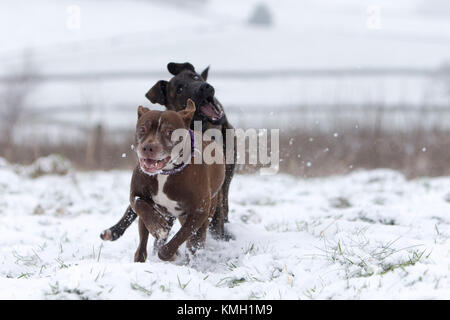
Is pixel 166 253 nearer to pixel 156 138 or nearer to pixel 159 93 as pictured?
pixel 156 138

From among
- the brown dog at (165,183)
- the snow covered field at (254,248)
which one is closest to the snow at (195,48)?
the snow covered field at (254,248)

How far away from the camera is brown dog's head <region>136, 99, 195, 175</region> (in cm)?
310

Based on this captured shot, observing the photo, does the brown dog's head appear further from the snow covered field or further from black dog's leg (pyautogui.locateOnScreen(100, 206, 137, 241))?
black dog's leg (pyautogui.locateOnScreen(100, 206, 137, 241))

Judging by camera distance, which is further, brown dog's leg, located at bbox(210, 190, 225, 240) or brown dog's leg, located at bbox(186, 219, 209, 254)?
brown dog's leg, located at bbox(210, 190, 225, 240)

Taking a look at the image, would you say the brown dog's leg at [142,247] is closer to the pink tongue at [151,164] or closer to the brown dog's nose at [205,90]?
the pink tongue at [151,164]

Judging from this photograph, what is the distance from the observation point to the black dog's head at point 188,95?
414 cm

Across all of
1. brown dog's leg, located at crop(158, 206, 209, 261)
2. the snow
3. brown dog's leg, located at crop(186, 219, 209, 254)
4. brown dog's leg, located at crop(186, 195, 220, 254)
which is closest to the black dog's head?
brown dog's leg, located at crop(186, 195, 220, 254)

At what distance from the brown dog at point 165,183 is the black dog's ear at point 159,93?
0.93m

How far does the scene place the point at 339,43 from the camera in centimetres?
2661

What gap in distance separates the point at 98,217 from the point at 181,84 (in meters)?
2.27

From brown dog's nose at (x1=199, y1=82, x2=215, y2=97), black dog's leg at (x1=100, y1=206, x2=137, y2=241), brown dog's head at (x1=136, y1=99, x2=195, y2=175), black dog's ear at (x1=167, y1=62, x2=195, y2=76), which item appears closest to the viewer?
brown dog's head at (x1=136, y1=99, x2=195, y2=175)

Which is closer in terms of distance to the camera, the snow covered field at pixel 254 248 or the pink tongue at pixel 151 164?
the snow covered field at pixel 254 248
